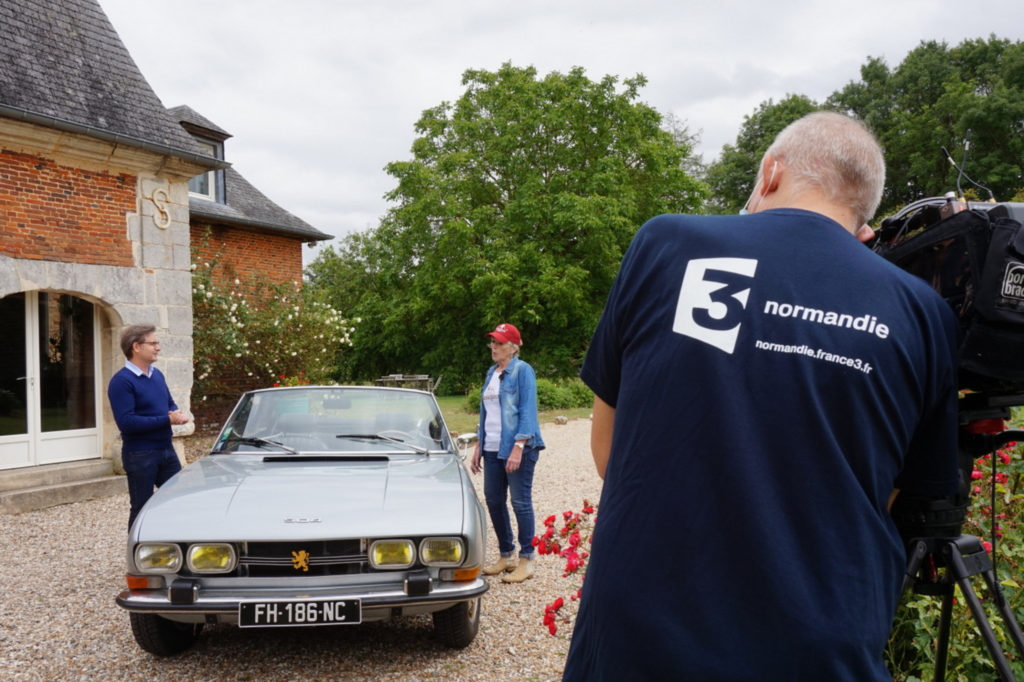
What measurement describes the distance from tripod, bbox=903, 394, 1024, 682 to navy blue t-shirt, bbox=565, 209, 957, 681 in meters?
0.36

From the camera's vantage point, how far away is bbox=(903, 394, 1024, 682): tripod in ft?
5.21

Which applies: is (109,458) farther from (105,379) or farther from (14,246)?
(14,246)

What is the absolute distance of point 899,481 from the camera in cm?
147

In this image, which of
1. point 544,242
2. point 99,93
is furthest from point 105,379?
point 544,242

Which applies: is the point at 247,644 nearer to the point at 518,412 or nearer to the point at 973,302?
the point at 518,412

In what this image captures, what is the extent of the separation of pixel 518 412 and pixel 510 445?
0.26m

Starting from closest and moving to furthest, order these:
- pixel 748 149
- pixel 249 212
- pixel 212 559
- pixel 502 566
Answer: pixel 212 559
pixel 502 566
pixel 249 212
pixel 748 149

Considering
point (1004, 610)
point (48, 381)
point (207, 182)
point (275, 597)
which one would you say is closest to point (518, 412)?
point (275, 597)

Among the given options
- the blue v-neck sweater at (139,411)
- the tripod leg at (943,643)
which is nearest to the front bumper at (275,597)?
the blue v-neck sweater at (139,411)

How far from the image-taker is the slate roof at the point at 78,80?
854 cm

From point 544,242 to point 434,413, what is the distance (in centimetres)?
1950

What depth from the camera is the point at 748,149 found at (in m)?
39.5

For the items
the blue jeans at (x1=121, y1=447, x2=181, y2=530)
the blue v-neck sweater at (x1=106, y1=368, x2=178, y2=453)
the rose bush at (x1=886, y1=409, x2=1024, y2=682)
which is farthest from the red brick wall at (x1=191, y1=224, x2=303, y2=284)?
the rose bush at (x1=886, y1=409, x2=1024, y2=682)

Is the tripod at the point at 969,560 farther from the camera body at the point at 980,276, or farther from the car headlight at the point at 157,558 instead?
the car headlight at the point at 157,558
